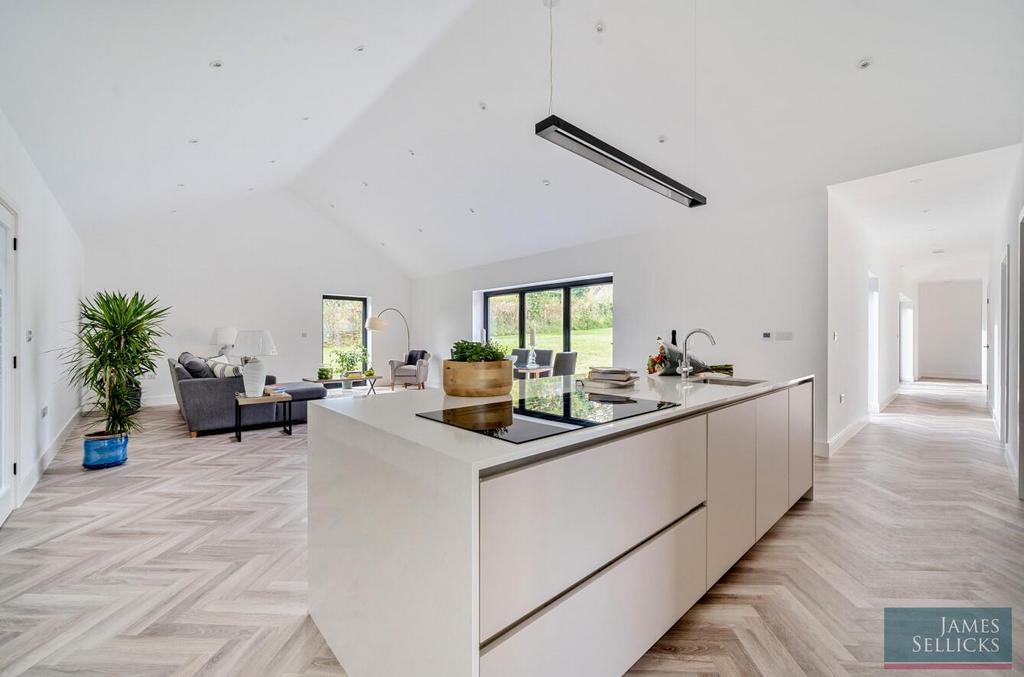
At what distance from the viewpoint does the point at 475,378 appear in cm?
191

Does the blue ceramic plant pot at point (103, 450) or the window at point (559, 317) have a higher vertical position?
the window at point (559, 317)

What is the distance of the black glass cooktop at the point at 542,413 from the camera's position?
1292 millimetres

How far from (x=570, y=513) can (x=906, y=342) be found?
1316cm

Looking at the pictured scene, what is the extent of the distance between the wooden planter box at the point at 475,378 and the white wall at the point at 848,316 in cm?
395

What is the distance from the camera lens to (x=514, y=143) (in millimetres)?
5203

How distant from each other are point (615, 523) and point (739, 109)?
3767mm

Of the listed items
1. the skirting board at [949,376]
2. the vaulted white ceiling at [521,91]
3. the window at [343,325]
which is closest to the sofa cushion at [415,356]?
the window at [343,325]

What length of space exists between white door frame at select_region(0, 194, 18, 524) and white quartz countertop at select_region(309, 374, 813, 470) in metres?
2.63

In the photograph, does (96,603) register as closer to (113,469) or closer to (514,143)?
(113,469)

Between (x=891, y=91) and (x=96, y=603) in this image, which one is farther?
(x=891, y=91)

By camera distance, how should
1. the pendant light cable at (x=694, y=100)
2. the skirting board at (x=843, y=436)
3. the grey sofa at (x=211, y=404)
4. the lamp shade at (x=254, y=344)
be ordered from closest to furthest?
the pendant light cable at (x=694, y=100)
the skirting board at (x=843, y=436)
the grey sofa at (x=211, y=404)
the lamp shade at (x=254, y=344)

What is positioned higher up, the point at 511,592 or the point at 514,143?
the point at 514,143

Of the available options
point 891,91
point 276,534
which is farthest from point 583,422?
point 891,91

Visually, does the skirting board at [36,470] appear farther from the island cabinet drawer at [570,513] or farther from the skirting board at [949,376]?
the skirting board at [949,376]
